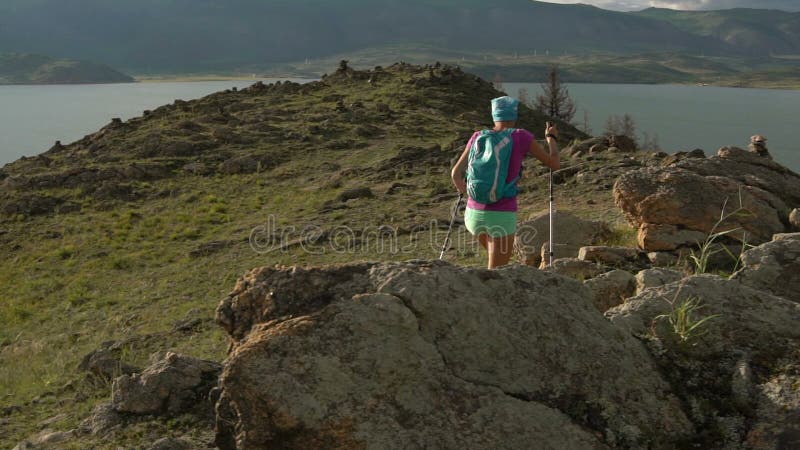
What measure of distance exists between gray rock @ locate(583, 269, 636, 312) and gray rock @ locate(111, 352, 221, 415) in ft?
11.1

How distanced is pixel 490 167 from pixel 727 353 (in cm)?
312

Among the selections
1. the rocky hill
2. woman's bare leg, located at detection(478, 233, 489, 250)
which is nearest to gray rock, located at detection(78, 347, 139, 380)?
the rocky hill

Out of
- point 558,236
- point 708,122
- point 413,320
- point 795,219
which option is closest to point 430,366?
point 413,320

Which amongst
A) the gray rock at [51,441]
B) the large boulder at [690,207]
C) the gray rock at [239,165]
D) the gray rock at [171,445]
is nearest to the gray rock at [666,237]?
the large boulder at [690,207]

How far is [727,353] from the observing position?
4445 mm

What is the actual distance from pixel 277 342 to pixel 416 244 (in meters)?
11.7

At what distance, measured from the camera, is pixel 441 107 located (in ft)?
128

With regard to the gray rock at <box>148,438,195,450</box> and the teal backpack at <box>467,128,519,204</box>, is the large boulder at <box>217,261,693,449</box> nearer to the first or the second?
the gray rock at <box>148,438,195,450</box>

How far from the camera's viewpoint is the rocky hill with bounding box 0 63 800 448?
3689mm

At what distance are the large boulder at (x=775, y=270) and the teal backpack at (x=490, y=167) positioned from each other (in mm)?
2278

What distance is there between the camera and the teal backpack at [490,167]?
685cm

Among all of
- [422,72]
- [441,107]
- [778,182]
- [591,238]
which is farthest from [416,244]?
[422,72]

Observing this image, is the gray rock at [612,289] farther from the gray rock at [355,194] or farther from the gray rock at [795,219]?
the gray rock at [355,194]

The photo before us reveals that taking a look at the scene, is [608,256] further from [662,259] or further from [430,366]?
[430,366]
